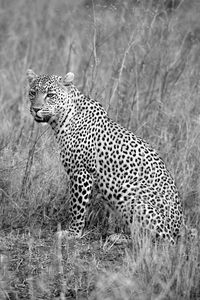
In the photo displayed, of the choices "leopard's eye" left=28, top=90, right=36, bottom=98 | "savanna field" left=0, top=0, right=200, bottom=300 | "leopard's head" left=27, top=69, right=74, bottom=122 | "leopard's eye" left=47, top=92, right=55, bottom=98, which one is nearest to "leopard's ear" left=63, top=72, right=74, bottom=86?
"leopard's head" left=27, top=69, right=74, bottom=122

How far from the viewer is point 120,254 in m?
6.80

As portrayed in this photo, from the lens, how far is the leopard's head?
7.19m

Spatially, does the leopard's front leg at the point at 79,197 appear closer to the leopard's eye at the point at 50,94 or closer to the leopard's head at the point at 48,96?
the leopard's head at the point at 48,96

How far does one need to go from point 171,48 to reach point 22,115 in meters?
2.71

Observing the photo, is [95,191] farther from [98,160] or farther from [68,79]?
[68,79]

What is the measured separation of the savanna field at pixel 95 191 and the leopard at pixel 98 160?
265 mm

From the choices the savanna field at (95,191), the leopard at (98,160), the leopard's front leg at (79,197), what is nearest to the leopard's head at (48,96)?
the leopard at (98,160)

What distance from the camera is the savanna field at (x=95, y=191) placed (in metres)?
5.68

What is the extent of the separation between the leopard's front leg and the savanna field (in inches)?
6.7

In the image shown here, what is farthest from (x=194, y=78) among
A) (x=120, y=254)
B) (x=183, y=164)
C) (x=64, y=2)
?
(x=64, y=2)

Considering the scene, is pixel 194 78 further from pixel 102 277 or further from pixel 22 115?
pixel 102 277

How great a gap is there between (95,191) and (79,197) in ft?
0.99

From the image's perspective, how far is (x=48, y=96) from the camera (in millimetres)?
7289

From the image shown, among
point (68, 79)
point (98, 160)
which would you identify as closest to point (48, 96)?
point (68, 79)
